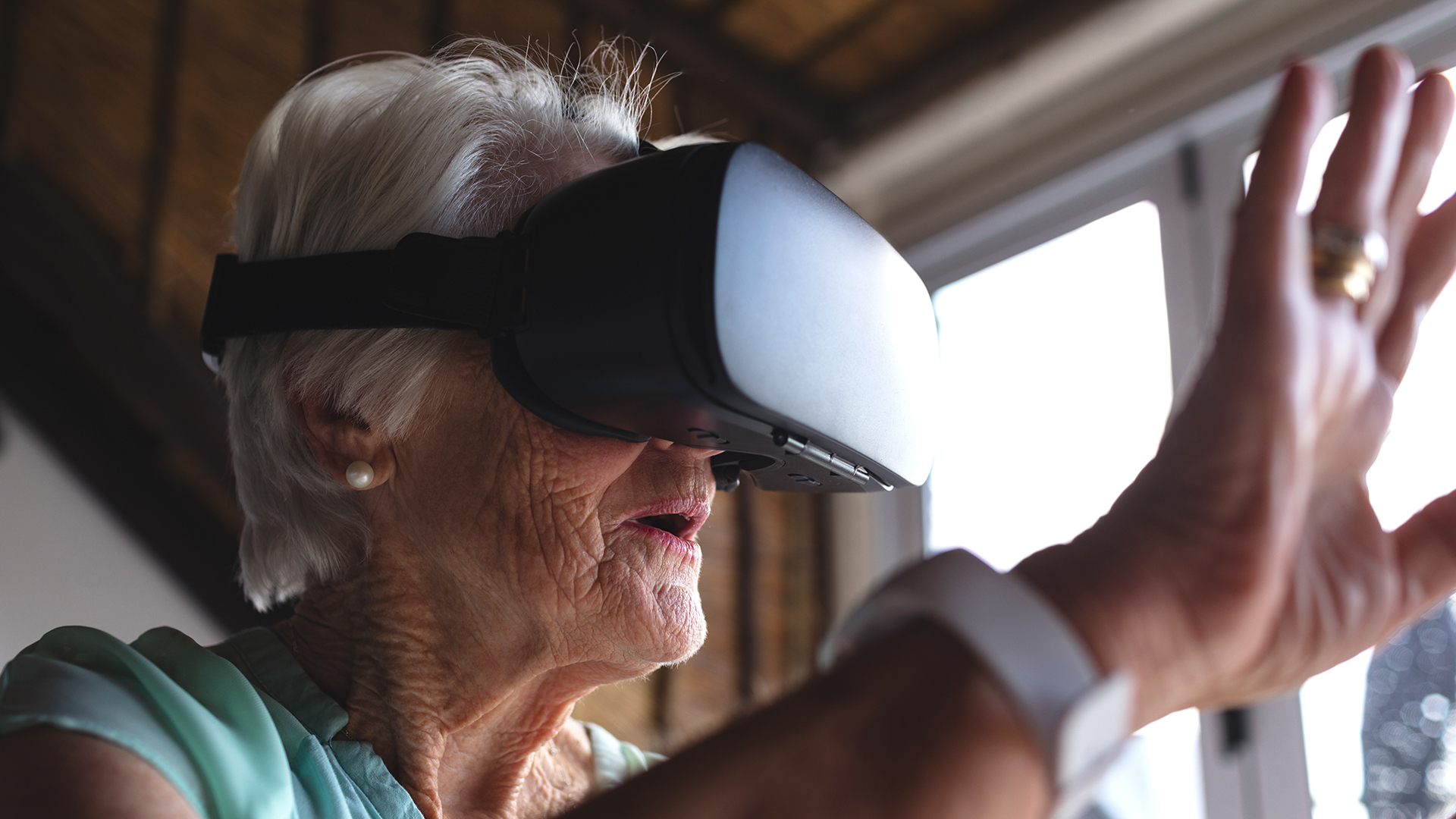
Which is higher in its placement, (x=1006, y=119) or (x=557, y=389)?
(x=1006, y=119)

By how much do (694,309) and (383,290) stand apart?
0.31m

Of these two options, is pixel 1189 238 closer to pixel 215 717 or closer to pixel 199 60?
pixel 215 717

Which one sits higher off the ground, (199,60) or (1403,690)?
(199,60)

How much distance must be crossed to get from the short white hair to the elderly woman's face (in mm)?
41

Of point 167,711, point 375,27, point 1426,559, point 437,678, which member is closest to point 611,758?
point 437,678

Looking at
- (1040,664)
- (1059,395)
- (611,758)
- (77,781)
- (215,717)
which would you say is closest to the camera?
(1040,664)

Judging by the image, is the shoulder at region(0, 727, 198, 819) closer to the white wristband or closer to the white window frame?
the white wristband

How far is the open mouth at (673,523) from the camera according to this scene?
35.7 inches

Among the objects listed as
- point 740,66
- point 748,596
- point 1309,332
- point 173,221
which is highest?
point 740,66

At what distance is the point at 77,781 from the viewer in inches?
23.0

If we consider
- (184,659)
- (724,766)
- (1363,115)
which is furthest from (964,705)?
(184,659)

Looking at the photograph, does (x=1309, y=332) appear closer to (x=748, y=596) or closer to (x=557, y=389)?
(x=557, y=389)

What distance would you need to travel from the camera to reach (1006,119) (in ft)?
8.34

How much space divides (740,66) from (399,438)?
217cm
